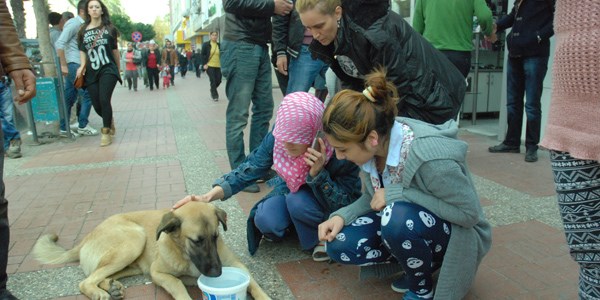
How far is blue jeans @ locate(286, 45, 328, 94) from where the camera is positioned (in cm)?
480

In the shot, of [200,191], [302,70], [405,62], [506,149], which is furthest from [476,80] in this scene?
[405,62]

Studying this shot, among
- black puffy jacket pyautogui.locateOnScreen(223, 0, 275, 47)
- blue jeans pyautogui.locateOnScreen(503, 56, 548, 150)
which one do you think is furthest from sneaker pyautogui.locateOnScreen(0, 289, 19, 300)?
blue jeans pyautogui.locateOnScreen(503, 56, 548, 150)

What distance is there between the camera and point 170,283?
2.69 metres

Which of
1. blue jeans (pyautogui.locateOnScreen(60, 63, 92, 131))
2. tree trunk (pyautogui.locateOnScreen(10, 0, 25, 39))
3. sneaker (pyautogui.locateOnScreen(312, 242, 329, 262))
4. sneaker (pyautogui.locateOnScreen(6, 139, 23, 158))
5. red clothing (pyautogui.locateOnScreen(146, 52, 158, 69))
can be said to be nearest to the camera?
sneaker (pyautogui.locateOnScreen(312, 242, 329, 262))

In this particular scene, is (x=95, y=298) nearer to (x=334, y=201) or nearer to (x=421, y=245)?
(x=334, y=201)

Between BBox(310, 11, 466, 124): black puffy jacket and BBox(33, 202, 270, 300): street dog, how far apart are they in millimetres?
1284

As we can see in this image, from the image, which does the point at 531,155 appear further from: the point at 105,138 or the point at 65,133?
the point at 65,133

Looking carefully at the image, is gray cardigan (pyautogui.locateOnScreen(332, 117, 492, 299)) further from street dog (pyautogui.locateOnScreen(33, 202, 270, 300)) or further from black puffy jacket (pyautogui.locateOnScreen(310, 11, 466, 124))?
street dog (pyautogui.locateOnScreen(33, 202, 270, 300))

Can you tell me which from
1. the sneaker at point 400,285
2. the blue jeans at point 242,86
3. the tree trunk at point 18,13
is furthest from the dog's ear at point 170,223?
the tree trunk at point 18,13

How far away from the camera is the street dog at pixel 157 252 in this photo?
260cm

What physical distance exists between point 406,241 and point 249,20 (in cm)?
308

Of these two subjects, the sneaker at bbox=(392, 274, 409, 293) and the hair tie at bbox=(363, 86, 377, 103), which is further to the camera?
the sneaker at bbox=(392, 274, 409, 293)

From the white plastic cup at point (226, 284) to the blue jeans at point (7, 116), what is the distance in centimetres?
613

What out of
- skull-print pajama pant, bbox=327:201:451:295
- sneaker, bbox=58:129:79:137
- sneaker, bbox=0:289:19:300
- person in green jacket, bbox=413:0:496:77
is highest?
person in green jacket, bbox=413:0:496:77
